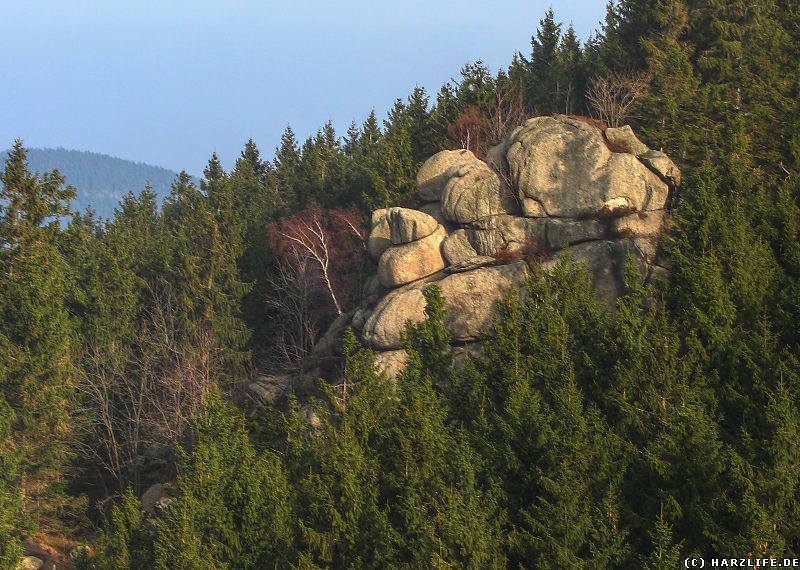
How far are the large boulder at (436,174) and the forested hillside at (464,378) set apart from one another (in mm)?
3527

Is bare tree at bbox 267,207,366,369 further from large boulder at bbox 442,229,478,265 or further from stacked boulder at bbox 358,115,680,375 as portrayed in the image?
large boulder at bbox 442,229,478,265

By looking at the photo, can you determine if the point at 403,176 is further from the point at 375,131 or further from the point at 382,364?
the point at 375,131

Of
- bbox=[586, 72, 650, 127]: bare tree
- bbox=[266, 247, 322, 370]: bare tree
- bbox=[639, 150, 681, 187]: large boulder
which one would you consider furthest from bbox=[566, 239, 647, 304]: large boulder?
bbox=[266, 247, 322, 370]: bare tree

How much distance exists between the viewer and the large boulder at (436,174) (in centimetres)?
4503

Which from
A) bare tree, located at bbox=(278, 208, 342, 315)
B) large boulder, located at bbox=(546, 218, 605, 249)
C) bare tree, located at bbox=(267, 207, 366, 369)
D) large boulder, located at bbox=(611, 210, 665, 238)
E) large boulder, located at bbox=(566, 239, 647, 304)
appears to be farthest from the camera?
bare tree, located at bbox=(267, 207, 366, 369)

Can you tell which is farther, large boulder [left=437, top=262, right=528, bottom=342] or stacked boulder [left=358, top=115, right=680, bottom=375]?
stacked boulder [left=358, top=115, right=680, bottom=375]

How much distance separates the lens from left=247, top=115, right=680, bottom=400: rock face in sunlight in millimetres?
39875

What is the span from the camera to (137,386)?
53938 millimetres

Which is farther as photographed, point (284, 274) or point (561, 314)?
point (284, 274)

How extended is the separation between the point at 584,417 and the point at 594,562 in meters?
4.68

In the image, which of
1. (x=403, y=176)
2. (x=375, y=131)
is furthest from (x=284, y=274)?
(x=375, y=131)

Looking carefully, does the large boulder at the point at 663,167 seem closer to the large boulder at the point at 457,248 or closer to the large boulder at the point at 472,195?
the large boulder at the point at 472,195

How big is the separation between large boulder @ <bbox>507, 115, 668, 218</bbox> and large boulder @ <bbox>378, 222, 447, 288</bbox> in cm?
364

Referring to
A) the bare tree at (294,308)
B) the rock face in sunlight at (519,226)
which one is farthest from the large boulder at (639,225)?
the bare tree at (294,308)
